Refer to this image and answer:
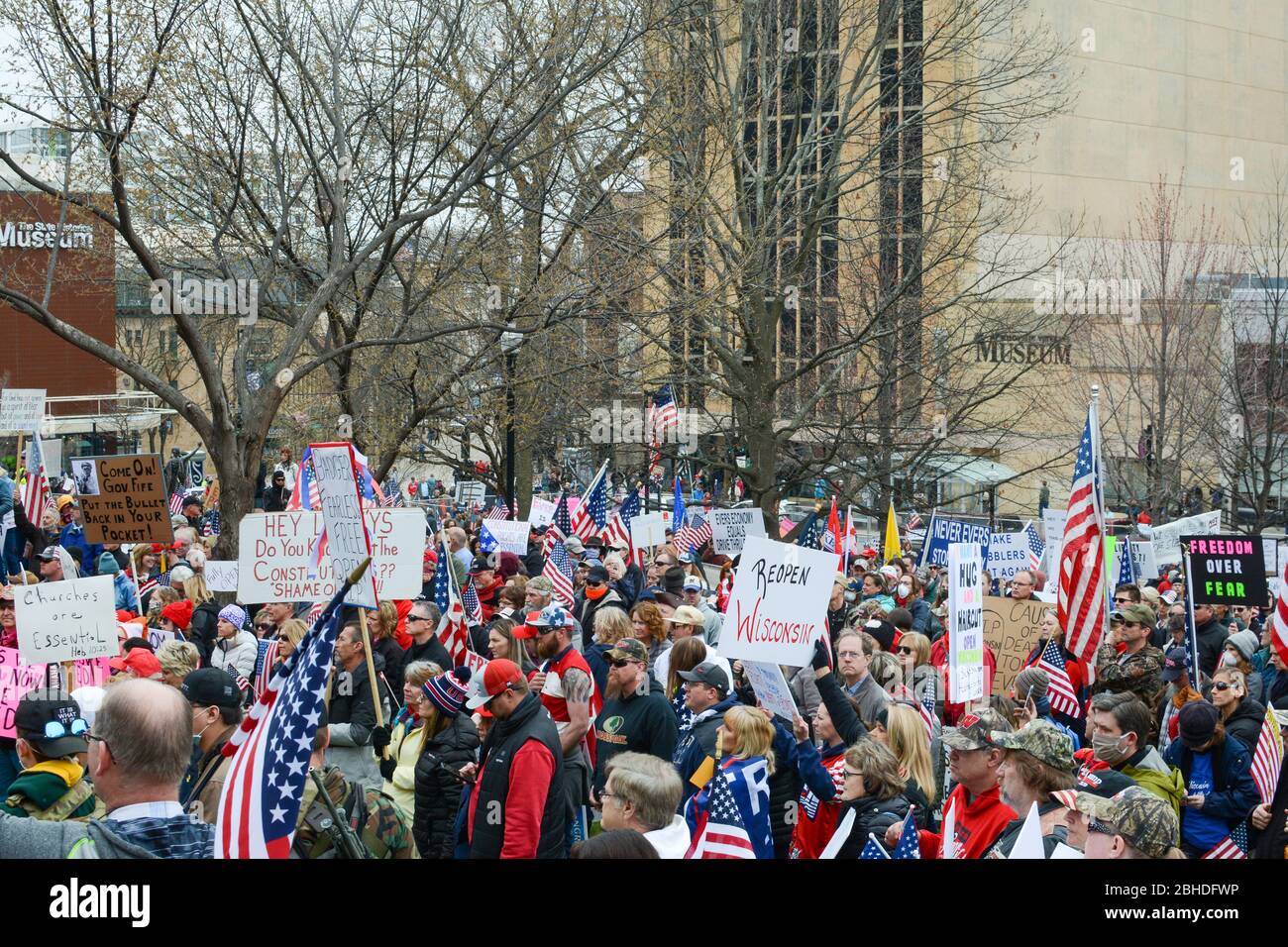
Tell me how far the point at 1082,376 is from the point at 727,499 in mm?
17986

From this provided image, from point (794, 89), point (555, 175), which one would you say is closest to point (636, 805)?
point (555, 175)

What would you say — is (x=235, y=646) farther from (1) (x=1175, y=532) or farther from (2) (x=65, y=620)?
(1) (x=1175, y=532)

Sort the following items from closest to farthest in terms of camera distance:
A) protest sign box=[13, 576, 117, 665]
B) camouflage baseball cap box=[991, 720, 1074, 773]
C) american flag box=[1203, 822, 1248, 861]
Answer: camouflage baseball cap box=[991, 720, 1074, 773] → american flag box=[1203, 822, 1248, 861] → protest sign box=[13, 576, 117, 665]

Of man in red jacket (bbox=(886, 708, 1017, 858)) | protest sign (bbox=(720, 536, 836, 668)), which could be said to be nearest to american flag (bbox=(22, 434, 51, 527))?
protest sign (bbox=(720, 536, 836, 668))

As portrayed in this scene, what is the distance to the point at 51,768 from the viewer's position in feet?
17.4

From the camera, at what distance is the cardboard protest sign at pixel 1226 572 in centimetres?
1264

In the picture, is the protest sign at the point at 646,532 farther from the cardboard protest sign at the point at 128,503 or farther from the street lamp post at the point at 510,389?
the cardboard protest sign at the point at 128,503

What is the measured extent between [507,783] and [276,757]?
4.80 feet

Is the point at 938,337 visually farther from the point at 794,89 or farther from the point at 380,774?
the point at 380,774

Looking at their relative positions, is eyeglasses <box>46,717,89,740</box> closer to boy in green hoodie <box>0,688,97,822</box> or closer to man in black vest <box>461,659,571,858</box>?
boy in green hoodie <box>0,688,97,822</box>

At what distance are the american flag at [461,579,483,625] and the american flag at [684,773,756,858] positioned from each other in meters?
9.11

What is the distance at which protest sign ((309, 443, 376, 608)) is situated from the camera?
8.95 metres

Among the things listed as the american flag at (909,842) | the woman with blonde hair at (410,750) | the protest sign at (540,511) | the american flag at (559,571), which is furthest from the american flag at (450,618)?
the protest sign at (540,511)

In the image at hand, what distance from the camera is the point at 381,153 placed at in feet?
66.9
